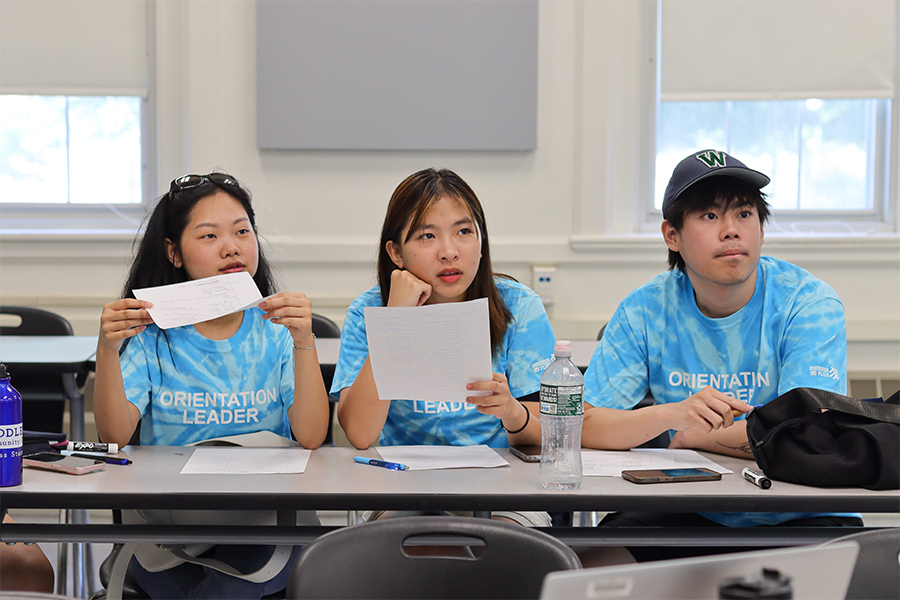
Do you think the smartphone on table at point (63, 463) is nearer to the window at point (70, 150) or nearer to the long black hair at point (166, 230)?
the long black hair at point (166, 230)

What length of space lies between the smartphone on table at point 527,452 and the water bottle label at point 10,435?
3.14ft

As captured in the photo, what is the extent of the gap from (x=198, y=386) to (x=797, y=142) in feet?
10.00

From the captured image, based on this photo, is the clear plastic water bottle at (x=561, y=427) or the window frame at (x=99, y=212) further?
the window frame at (x=99, y=212)

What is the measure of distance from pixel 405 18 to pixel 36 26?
171 cm

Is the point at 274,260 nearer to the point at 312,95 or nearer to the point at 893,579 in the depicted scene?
the point at 312,95

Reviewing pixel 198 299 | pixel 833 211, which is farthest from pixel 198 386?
pixel 833 211

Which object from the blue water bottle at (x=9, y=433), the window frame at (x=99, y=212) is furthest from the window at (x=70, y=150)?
the blue water bottle at (x=9, y=433)

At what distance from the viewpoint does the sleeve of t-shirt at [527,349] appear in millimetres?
1810

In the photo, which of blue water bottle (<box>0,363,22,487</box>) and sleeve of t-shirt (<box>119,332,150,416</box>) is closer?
blue water bottle (<box>0,363,22,487</box>)

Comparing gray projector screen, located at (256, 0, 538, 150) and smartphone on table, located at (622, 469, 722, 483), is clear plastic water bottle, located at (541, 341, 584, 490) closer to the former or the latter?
smartphone on table, located at (622, 469, 722, 483)

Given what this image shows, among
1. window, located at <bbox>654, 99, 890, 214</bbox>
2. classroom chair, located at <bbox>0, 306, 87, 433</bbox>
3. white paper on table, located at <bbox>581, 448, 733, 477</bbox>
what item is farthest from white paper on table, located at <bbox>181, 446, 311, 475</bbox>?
window, located at <bbox>654, 99, 890, 214</bbox>

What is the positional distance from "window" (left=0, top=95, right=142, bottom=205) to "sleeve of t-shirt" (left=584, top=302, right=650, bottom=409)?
271 centimetres

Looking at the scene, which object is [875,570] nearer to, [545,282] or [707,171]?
[707,171]

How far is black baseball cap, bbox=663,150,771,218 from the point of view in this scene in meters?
1.70
